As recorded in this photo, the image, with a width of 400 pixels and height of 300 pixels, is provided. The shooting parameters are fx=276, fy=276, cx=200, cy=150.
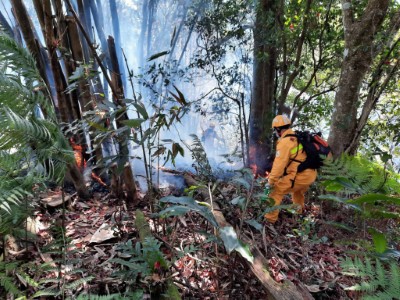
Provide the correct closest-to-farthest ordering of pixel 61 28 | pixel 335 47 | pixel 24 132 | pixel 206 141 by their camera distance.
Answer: pixel 24 132, pixel 61 28, pixel 335 47, pixel 206 141

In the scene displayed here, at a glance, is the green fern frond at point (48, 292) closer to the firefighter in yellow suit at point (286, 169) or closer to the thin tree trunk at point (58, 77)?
the thin tree trunk at point (58, 77)

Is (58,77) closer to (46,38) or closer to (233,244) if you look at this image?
(46,38)

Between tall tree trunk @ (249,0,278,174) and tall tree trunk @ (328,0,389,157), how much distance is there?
1.33 metres

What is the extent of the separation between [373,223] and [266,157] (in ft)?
13.9

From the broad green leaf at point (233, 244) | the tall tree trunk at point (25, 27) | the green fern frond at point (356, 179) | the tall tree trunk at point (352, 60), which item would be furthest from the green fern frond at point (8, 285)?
the tall tree trunk at point (352, 60)

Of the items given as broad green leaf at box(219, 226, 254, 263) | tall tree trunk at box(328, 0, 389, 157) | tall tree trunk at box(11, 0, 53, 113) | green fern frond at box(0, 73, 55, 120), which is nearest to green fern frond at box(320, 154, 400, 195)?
broad green leaf at box(219, 226, 254, 263)

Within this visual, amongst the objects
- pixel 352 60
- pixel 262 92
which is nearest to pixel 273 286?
pixel 352 60

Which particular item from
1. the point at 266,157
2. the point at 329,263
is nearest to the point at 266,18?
the point at 266,157

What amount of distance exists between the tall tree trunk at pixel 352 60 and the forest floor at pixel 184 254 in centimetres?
98

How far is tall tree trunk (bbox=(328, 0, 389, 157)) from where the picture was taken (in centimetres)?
324

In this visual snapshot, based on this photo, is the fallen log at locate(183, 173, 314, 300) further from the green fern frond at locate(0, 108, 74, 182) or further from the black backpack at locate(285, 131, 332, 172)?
the black backpack at locate(285, 131, 332, 172)

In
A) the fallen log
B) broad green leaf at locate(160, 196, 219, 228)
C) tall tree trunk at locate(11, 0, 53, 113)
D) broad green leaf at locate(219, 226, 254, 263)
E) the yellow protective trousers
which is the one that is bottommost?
the yellow protective trousers

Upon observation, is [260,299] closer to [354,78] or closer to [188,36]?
[354,78]

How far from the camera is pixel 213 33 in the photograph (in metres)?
5.34
